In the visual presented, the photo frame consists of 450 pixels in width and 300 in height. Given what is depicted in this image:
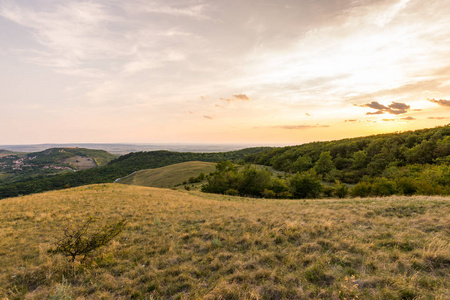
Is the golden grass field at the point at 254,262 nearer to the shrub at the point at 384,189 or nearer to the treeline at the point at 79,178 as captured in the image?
the shrub at the point at 384,189

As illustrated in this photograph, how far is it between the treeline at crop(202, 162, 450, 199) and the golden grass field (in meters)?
21.9

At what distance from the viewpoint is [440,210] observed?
1014 cm

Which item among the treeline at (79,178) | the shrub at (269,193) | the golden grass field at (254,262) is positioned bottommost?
the treeline at (79,178)

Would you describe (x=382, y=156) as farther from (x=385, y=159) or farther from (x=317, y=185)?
(x=317, y=185)

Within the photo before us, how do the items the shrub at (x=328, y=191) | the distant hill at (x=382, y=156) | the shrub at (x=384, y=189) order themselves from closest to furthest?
the shrub at (x=384, y=189)
the shrub at (x=328, y=191)
the distant hill at (x=382, y=156)

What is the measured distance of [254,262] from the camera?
20.4 ft

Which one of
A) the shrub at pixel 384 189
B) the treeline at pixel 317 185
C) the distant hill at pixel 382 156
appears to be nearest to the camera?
the treeline at pixel 317 185

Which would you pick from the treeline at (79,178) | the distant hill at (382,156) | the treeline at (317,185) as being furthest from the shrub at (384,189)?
the treeline at (79,178)

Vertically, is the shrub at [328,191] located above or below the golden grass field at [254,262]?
below

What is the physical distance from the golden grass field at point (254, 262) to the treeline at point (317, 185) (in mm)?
21880

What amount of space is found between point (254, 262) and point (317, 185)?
3473 centimetres

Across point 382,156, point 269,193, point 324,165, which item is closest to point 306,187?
point 269,193

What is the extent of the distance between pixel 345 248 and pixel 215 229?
21.2 ft

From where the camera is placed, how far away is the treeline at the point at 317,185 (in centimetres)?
2698
